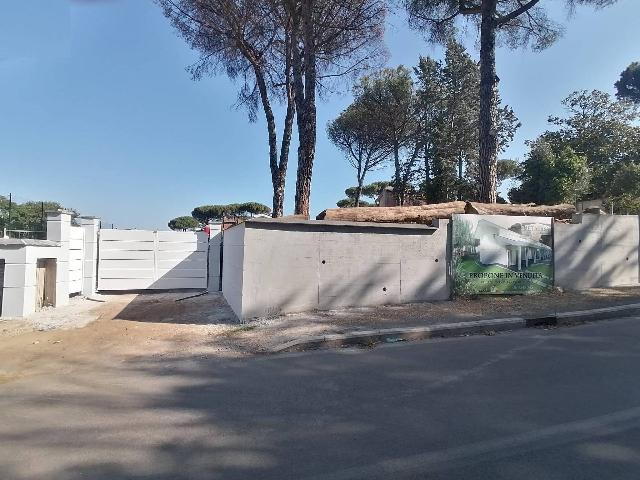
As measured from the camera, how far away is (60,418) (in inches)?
163

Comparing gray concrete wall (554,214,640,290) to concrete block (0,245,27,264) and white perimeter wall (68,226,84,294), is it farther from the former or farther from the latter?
white perimeter wall (68,226,84,294)

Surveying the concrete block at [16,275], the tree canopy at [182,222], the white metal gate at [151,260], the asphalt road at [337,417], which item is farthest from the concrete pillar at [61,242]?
the tree canopy at [182,222]

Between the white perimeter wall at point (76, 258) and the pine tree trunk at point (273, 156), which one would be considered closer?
the white perimeter wall at point (76, 258)

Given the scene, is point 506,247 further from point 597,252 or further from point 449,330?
point 449,330

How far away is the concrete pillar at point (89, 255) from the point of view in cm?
1394

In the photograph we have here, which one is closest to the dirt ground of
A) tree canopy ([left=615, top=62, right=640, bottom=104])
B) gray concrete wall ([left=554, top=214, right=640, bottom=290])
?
gray concrete wall ([left=554, top=214, right=640, bottom=290])

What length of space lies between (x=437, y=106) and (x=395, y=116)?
2.42m

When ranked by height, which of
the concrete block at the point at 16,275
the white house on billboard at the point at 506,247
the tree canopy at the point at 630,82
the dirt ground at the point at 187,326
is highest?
the tree canopy at the point at 630,82

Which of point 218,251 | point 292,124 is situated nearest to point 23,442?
A: point 218,251

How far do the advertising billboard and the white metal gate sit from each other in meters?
9.14

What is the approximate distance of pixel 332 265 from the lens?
9.41 m

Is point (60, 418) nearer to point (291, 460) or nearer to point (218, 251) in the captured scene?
point (291, 460)

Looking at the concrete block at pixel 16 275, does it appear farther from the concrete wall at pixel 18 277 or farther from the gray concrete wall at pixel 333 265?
the gray concrete wall at pixel 333 265

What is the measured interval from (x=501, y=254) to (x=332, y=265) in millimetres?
4443
